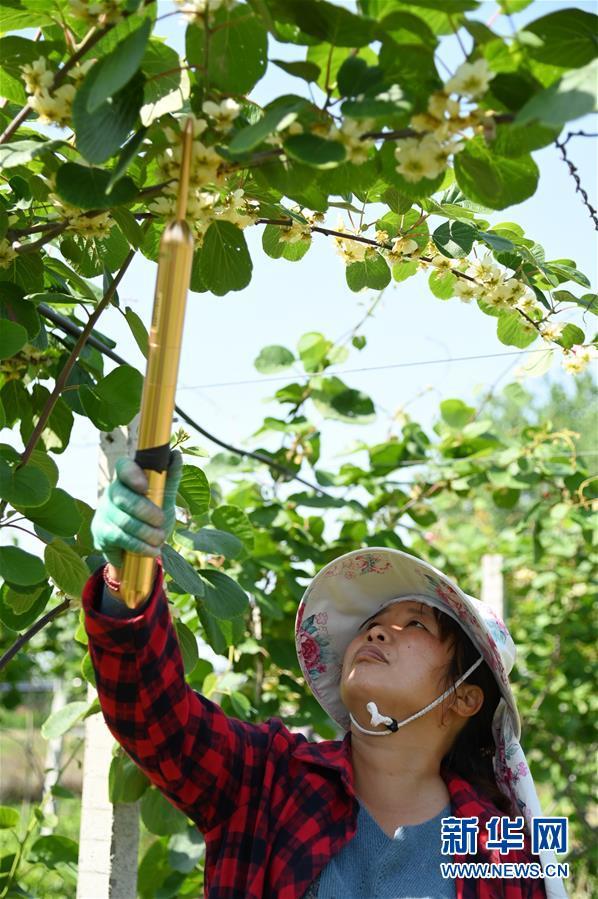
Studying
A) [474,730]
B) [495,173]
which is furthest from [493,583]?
[495,173]

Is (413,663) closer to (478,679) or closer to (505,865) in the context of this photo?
(478,679)

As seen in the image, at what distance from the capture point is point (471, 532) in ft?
17.1

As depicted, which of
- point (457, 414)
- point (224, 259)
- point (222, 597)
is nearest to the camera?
point (224, 259)

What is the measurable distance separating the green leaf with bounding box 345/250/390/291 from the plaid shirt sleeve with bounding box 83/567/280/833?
554 millimetres

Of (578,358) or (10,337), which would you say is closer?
(10,337)

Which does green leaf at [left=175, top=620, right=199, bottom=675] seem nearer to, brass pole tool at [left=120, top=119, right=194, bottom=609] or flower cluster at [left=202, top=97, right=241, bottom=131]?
brass pole tool at [left=120, top=119, right=194, bottom=609]

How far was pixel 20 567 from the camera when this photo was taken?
4.01 ft

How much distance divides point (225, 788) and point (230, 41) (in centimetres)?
90

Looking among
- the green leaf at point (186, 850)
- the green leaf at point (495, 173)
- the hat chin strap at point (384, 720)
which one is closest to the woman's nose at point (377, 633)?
the hat chin strap at point (384, 720)

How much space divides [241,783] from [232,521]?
2.34ft

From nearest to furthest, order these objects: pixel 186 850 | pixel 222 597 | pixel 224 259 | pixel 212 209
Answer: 1. pixel 212 209
2. pixel 224 259
3. pixel 222 597
4. pixel 186 850

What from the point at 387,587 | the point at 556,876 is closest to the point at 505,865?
the point at 556,876

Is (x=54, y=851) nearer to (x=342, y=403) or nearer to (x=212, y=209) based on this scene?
(x=342, y=403)

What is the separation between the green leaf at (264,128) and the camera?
0.81 m
